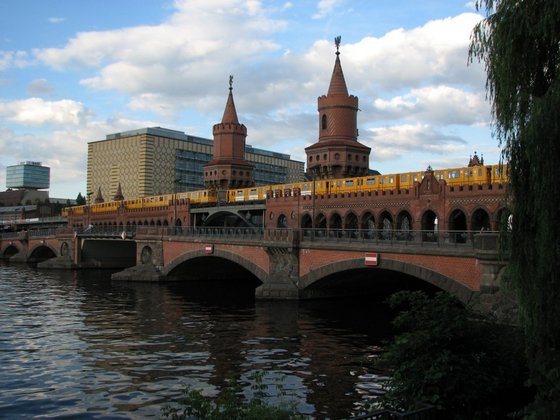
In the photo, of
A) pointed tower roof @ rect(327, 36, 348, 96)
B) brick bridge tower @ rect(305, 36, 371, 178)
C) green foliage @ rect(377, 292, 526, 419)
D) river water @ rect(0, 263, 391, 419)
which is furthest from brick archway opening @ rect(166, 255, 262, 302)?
green foliage @ rect(377, 292, 526, 419)

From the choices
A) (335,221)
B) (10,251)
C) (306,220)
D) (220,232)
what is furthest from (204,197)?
(10,251)

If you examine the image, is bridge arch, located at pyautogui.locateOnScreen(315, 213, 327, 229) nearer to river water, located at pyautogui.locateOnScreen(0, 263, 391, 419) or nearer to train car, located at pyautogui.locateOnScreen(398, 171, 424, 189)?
train car, located at pyautogui.locateOnScreen(398, 171, 424, 189)

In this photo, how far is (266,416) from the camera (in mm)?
8938

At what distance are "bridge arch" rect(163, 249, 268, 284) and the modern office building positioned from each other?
388ft

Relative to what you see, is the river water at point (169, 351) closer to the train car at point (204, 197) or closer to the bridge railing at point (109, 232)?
the bridge railing at point (109, 232)

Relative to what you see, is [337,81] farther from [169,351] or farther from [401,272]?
[169,351]

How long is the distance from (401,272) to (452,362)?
20903 mm

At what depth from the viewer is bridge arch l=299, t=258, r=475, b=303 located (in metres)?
27.5

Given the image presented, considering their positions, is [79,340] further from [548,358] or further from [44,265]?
[44,265]

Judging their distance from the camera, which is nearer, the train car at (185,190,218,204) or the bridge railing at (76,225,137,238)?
the bridge railing at (76,225,137,238)

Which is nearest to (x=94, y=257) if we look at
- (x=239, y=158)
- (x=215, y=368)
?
(x=239, y=158)

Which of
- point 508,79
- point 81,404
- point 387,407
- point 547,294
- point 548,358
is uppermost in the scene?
point 508,79

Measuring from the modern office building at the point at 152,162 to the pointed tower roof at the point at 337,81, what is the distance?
114m

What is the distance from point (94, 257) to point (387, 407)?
72935 millimetres
